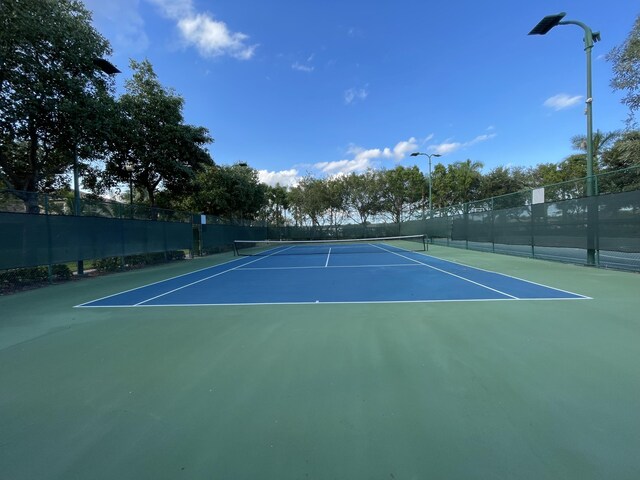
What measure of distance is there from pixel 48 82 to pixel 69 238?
5.00 meters

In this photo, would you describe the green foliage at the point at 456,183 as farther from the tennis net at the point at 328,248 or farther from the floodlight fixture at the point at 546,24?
the floodlight fixture at the point at 546,24

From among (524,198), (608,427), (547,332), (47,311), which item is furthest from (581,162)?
(47,311)

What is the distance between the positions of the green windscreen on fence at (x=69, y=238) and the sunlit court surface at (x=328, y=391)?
3766mm

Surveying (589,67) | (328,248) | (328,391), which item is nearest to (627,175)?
(589,67)

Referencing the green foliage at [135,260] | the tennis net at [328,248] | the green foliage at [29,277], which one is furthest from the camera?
the tennis net at [328,248]

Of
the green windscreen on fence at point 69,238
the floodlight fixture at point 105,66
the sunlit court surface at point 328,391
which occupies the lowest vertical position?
the sunlit court surface at point 328,391

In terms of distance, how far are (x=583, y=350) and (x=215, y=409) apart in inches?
167

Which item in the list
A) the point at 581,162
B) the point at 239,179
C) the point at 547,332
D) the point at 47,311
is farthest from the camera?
the point at 581,162

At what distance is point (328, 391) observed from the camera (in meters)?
3.22

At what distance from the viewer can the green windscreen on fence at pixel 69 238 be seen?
934 cm

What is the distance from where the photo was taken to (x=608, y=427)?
8.34ft

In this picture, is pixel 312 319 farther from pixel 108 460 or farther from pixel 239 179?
pixel 239 179

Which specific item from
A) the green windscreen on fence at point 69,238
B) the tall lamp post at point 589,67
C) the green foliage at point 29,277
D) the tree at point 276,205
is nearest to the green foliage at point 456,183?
the tree at point 276,205

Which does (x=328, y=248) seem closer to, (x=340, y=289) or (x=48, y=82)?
(x=340, y=289)
